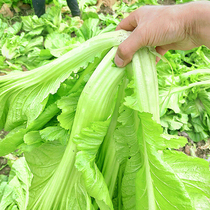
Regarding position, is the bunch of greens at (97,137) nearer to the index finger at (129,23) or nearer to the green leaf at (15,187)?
the index finger at (129,23)

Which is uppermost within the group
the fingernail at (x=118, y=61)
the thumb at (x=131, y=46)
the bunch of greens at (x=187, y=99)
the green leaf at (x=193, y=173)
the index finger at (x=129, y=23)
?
the index finger at (x=129, y=23)

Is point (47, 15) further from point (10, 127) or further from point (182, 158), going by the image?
point (182, 158)

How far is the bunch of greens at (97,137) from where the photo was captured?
86cm

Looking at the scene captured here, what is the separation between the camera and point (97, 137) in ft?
3.36

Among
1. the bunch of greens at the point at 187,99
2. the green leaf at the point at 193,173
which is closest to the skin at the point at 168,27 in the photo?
the green leaf at the point at 193,173

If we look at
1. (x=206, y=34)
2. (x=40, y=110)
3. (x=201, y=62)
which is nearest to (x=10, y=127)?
(x=40, y=110)

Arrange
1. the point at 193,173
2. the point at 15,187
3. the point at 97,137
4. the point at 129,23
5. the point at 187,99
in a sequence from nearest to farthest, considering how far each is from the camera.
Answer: the point at 193,173 < the point at 97,137 < the point at 129,23 < the point at 15,187 < the point at 187,99

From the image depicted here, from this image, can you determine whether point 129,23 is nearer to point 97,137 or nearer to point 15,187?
point 97,137

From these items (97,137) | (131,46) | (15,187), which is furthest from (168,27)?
(15,187)

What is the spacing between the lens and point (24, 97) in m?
1.26

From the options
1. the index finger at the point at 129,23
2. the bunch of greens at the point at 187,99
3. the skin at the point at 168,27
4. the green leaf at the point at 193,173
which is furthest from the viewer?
the bunch of greens at the point at 187,99

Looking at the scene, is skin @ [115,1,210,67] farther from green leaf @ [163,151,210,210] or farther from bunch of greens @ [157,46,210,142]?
bunch of greens @ [157,46,210,142]

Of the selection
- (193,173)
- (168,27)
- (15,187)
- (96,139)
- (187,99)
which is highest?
(168,27)

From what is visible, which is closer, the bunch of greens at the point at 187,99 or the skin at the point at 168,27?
the skin at the point at 168,27
